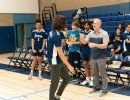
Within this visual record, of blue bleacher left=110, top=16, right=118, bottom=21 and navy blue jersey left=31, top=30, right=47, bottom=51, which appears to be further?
blue bleacher left=110, top=16, right=118, bottom=21

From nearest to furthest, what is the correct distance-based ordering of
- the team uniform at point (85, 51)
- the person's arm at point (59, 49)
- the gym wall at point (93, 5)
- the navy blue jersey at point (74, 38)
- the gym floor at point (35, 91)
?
1. the person's arm at point (59, 49)
2. the gym floor at point (35, 91)
3. the team uniform at point (85, 51)
4. the navy blue jersey at point (74, 38)
5. the gym wall at point (93, 5)

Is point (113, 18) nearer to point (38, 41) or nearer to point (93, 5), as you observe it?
point (93, 5)

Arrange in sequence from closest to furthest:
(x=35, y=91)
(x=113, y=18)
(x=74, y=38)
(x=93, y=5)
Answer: (x=35, y=91) < (x=74, y=38) < (x=113, y=18) < (x=93, y=5)

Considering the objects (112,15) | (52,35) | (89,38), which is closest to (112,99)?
(89,38)

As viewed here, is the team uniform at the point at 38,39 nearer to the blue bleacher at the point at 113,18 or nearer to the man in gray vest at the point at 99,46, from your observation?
the man in gray vest at the point at 99,46

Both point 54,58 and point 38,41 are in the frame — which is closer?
point 54,58

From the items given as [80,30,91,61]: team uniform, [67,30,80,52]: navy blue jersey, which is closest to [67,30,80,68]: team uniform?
[67,30,80,52]: navy blue jersey

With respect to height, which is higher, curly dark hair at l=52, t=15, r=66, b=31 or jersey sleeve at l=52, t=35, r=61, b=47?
curly dark hair at l=52, t=15, r=66, b=31

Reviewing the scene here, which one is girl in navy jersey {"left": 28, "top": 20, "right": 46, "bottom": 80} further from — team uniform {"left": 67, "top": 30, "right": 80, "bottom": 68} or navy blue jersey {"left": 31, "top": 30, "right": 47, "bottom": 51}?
team uniform {"left": 67, "top": 30, "right": 80, "bottom": 68}

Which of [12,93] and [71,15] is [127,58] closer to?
[12,93]

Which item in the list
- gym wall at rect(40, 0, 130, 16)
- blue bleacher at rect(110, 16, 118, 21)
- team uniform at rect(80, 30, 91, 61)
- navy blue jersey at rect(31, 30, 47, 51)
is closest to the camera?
team uniform at rect(80, 30, 91, 61)

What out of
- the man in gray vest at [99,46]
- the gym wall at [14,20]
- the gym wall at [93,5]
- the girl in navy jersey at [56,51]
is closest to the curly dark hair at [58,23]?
the girl in navy jersey at [56,51]

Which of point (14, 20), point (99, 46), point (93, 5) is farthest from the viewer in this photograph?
point (14, 20)

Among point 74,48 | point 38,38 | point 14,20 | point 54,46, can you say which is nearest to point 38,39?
point 38,38
